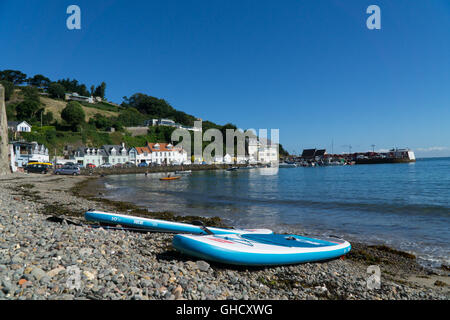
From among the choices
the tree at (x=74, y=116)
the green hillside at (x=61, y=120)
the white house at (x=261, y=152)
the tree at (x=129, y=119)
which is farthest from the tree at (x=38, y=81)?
the white house at (x=261, y=152)

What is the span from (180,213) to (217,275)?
32.0ft

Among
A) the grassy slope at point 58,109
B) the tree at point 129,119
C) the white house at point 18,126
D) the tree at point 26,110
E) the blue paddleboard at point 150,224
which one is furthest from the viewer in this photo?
the tree at point 129,119

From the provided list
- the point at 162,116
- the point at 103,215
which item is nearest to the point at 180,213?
the point at 103,215

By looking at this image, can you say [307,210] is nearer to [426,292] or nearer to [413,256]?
[413,256]

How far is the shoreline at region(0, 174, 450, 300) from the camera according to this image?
3.62 metres

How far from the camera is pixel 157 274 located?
4.49 metres

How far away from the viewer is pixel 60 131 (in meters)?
71.6

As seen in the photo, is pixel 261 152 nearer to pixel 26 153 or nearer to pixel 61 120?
pixel 61 120

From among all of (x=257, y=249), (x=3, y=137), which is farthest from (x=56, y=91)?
(x=257, y=249)

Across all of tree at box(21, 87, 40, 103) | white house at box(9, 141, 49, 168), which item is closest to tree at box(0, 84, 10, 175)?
white house at box(9, 141, 49, 168)

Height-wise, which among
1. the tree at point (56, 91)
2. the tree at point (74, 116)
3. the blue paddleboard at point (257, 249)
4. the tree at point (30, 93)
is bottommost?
the blue paddleboard at point (257, 249)

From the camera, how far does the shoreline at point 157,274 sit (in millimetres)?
3617

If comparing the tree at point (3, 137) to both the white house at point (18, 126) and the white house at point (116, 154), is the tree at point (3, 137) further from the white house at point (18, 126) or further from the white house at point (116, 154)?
the white house at point (116, 154)

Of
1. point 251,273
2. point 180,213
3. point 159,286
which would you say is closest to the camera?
point 159,286
